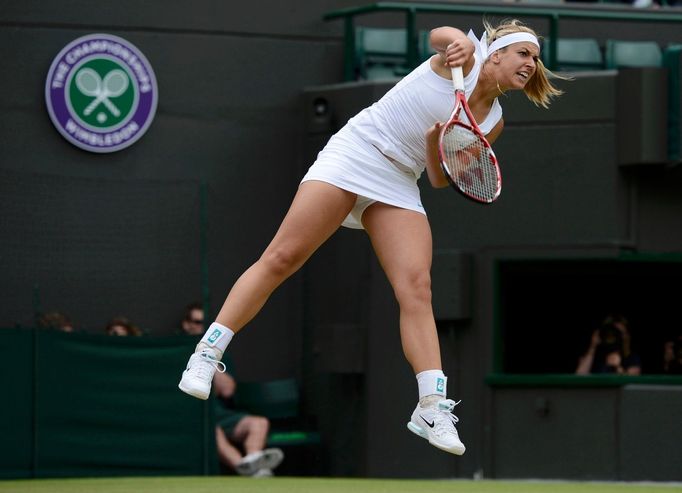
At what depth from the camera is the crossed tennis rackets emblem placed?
12742mm

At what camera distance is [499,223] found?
1233cm

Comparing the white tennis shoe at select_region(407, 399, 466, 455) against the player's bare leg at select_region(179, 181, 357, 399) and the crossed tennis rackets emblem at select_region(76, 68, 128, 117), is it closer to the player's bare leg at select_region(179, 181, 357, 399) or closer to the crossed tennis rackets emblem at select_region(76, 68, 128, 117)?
the player's bare leg at select_region(179, 181, 357, 399)

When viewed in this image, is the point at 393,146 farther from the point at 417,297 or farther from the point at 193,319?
the point at 193,319

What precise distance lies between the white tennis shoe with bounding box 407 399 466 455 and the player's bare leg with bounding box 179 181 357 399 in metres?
0.91

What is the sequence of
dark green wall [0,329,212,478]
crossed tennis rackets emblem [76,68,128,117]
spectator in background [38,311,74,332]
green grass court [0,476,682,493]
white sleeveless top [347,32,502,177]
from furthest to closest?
crossed tennis rackets emblem [76,68,128,117]
spectator in background [38,311,74,332]
dark green wall [0,329,212,478]
green grass court [0,476,682,493]
white sleeveless top [347,32,502,177]

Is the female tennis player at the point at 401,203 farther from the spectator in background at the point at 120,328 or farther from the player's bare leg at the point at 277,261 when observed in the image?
the spectator in background at the point at 120,328

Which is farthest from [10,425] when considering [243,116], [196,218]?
[243,116]

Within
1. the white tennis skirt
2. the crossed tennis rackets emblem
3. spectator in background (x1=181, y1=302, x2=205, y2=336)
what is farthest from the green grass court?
the crossed tennis rackets emblem

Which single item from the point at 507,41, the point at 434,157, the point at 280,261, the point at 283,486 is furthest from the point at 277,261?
the point at 283,486

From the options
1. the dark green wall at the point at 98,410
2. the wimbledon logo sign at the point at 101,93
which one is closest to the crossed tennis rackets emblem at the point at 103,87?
the wimbledon logo sign at the point at 101,93

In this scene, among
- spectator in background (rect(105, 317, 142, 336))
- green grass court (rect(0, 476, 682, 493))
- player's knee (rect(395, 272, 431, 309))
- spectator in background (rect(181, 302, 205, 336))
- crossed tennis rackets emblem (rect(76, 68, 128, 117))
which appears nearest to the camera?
player's knee (rect(395, 272, 431, 309))

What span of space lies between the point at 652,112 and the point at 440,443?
5761 mm

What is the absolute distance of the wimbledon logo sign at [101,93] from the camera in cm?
1259

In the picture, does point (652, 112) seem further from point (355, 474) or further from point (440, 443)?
point (440, 443)
